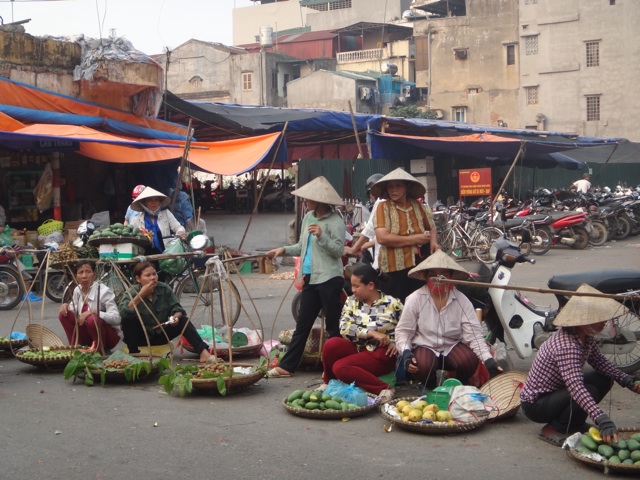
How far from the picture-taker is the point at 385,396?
230 inches

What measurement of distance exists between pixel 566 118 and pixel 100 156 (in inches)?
1360

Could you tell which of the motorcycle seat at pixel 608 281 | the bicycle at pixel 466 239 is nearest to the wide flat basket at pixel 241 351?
the motorcycle seat at pixel 608 281

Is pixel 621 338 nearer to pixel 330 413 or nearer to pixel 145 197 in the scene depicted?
pixel 330 413

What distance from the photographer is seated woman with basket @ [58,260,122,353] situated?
720cm

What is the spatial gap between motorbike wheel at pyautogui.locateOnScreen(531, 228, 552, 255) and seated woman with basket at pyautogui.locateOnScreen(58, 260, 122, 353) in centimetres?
1181

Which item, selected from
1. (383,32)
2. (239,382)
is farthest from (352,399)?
(383,32)

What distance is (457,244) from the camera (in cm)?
1695

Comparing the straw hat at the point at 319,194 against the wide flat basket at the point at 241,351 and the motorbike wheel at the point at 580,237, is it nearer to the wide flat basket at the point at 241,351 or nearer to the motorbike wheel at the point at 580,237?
the wide flat basket at the point at 241,351

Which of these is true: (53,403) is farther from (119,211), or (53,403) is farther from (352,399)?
(119,211)

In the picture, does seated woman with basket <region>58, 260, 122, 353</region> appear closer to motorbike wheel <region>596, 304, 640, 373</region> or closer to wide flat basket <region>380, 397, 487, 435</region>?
wide flat basket <region>380, 397, 487, 435</region>

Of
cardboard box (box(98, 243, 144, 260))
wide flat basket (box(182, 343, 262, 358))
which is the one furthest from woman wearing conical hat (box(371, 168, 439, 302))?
cardboard box (box(98, 243, 144, 260))

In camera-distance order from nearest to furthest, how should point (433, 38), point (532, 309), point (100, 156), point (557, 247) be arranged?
point (532, 309) → point (100, 156) → point (557, 247) → point (433, 38)

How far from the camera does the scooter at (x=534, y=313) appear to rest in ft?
20.7

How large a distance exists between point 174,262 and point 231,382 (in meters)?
3.10
